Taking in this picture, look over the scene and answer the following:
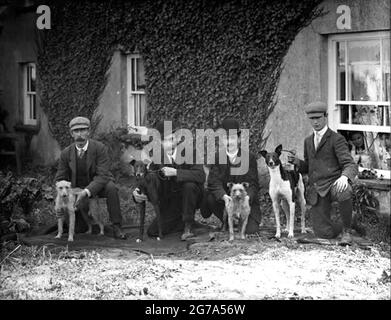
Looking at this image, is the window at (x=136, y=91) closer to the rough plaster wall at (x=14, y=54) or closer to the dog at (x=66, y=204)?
the rough plaster wall at (x=14, y=54)

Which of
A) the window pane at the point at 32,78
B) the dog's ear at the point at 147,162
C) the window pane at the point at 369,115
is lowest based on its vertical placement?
the dog's ear at the point at 147,162

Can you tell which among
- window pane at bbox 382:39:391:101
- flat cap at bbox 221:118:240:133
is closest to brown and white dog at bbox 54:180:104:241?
flat cap at bbox 221:118:240:133

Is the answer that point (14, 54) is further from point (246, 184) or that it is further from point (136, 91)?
point (246, 184)

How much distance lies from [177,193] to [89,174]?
0.82 m

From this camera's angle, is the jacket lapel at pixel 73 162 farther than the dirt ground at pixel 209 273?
Yes

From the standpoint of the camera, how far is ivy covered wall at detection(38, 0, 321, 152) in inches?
314

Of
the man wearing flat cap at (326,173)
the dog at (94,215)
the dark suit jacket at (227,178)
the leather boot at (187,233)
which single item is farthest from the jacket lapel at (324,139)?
the dog at (94,215)

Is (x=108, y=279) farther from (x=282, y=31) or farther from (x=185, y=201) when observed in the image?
(x=282, y=31)

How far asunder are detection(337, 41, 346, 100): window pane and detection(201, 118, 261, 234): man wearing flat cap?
1297mm

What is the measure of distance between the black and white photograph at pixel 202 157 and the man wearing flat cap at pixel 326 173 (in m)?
0.01

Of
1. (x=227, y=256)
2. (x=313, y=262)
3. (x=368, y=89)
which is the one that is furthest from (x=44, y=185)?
(x=368, y=89)

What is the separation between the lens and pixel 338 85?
7559 mm

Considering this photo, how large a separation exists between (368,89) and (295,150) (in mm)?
936

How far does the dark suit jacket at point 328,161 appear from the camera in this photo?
671 cm
